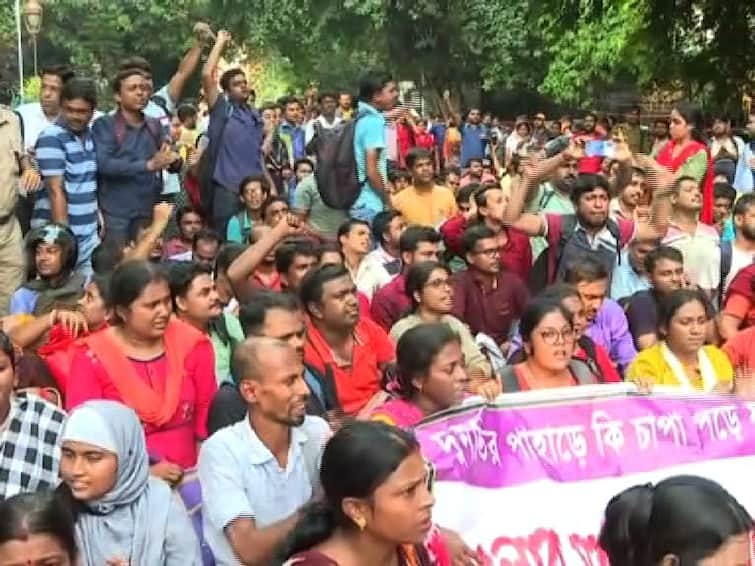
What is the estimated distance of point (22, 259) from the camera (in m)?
6.95

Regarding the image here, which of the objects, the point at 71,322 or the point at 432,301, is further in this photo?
the point at 432,301

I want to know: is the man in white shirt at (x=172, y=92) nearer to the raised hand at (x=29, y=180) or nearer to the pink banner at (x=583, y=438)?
the raised hand at (x=29, y=180)

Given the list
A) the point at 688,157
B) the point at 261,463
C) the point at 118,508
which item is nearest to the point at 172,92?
the point at 688,157

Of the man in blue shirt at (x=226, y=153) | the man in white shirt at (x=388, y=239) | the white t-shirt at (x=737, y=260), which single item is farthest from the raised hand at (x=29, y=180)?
the white t-shirt at (x=737, y=260)

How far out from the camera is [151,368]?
457 centimetres

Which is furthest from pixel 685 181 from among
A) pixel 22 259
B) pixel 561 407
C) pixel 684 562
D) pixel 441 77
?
pixel 441 77

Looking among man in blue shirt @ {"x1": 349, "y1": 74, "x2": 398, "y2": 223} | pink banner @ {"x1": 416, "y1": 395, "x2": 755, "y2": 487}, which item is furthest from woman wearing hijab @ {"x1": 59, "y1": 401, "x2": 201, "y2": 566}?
man in blue shirt @ {"x1": 349, "y1": 74, "x2": 398, "y2": 223}

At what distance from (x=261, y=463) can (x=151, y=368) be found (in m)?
1.00

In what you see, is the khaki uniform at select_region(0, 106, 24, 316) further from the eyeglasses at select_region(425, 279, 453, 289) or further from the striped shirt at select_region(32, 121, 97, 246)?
the eyeglasses at select_region(425, 279, 453, 289)

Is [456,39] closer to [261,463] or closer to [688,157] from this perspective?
[688,157]

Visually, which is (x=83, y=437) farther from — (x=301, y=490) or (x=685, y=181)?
(x=685, y=181)

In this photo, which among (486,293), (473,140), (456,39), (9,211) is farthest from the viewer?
(456,39)

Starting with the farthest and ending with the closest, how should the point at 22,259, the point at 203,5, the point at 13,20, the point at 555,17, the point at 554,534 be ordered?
A: the point at 13,20 → the point at 203,5 → the point at 555,17 → the point at 22,259 → the point at 554,534

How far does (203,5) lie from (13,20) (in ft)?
39.7
